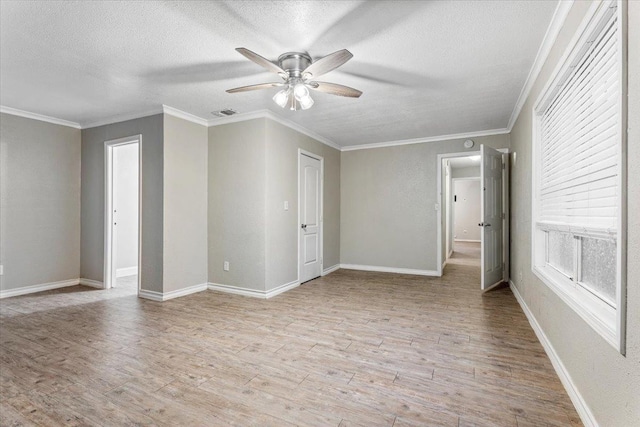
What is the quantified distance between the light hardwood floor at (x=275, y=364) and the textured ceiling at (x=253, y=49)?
2368 mm

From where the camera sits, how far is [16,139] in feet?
13.9

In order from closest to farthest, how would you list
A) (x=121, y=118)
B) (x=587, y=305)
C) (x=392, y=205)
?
(x=587, y=305) → (x=121, y=118) → (x=392, y=205)

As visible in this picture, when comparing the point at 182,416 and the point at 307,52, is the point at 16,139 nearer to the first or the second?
the point at 307,52

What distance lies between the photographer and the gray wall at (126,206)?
17.9 feet

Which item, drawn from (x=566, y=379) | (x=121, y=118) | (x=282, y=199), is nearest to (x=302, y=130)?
(x=282, y=199)

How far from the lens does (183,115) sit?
13.8 ft

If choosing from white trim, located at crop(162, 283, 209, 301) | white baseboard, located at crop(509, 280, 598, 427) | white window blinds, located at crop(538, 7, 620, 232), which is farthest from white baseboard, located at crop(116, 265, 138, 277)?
white window blinds, located at crop(538, 7, 620, 232)

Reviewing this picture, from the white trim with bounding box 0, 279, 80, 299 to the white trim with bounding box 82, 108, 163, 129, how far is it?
7.64 ft

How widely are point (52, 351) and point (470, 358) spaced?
128 inches

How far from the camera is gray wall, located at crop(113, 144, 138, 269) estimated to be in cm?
545

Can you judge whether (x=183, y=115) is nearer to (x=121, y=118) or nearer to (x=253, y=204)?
(x=121, y=118)

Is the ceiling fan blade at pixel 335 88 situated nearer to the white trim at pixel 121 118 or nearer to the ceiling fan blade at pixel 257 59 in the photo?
the ceiling fan blade at pixel 257 59

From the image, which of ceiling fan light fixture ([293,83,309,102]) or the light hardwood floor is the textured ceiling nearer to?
ceiling fan light fixture ([293,83,309,102])

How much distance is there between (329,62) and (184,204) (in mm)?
2874
